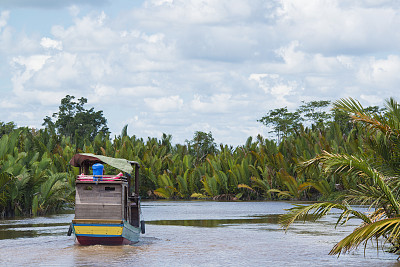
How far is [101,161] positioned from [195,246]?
3.22 metres

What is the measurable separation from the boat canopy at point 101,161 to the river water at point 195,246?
1.92m

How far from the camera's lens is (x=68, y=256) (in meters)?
14.5

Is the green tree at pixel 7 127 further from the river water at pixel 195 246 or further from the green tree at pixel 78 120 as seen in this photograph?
the river water at pixel 195 246

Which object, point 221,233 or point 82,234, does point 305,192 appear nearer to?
point 221,233

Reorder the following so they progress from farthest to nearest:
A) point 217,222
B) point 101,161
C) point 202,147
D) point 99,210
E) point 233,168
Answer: point 202,147
point 233,168
point 217,222
point 101,161
point 99,210

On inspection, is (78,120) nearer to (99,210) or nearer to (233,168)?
(233,168)

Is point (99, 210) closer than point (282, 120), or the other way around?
point (99, 210)

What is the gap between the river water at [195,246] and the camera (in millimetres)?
13555

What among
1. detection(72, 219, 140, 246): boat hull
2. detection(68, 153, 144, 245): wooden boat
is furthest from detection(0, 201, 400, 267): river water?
detection(68, 153, 144, 245): wooden boat

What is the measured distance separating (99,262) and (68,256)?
4.53 feet

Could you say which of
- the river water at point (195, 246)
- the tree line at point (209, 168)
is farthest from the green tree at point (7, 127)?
the river water at point (195, 246)

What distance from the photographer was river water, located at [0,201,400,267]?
13.6 meters

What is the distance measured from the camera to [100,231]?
50.6 ft

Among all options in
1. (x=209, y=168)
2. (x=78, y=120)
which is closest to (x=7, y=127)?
(x=78, y=120)
